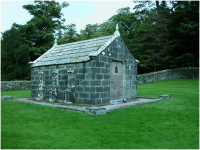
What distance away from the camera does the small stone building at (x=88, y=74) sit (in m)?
10.4

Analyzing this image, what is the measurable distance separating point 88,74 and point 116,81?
2372 millimetres

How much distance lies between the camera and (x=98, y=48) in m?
10.9

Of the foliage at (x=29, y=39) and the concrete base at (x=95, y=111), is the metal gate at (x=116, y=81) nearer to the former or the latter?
the concrete base at (x=95, y=111)

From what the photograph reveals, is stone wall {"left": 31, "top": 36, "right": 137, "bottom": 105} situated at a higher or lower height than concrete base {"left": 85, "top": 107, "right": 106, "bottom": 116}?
higher

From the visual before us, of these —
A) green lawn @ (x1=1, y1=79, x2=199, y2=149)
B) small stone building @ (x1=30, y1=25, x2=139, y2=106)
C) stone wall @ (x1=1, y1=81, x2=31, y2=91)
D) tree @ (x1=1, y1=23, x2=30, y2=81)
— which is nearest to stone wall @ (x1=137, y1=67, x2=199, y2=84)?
stone wall @ (x1=1, y1=81, x2=31, y2=91)

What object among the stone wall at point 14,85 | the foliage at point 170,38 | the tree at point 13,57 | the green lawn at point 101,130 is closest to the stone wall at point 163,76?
the foliage at point 170,38

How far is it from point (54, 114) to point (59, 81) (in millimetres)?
3989

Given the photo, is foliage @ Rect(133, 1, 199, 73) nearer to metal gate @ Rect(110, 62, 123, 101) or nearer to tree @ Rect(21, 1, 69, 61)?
tree @ Rect(21, 1, 69, 61)

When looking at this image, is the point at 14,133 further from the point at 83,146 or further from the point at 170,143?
the point at 170,143

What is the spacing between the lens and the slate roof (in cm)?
1091

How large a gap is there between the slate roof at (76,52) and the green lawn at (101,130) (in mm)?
3636

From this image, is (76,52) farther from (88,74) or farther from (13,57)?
(13,57)

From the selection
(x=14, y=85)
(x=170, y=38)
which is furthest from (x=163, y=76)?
(x=14, y=85)

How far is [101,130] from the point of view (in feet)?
20.5
